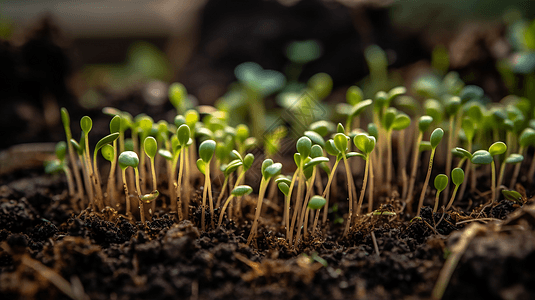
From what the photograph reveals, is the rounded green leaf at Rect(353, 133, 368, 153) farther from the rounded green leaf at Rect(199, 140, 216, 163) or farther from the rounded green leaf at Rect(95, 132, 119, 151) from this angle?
the rounded green leaf at Rect(95, 132, 119, 151)

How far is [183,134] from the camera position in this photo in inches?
45.9

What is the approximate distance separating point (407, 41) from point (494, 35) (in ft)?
1.87

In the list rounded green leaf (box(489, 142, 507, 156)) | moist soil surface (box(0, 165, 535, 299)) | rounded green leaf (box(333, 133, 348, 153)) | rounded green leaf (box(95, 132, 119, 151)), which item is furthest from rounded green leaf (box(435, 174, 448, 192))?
rounded green leaf (box(95, 132, 119, 151))

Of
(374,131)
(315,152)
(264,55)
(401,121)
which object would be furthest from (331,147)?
(264,55)

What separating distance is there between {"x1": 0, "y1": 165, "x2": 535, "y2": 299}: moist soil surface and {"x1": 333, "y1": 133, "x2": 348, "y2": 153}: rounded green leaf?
11.9 inches

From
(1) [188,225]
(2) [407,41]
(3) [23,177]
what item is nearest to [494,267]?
(1) [188,225]

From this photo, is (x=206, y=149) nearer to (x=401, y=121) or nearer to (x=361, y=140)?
(x=361, y=140)

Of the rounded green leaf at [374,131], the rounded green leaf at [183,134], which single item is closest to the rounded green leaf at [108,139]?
the rounded green leaf at [183,134]

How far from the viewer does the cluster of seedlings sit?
3.90 feet

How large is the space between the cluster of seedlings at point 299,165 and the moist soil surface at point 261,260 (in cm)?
6

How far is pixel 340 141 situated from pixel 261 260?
471mm

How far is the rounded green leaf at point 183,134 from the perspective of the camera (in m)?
1.16

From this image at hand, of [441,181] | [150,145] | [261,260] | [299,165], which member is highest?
[150,145]

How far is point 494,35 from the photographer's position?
7.34 feet
